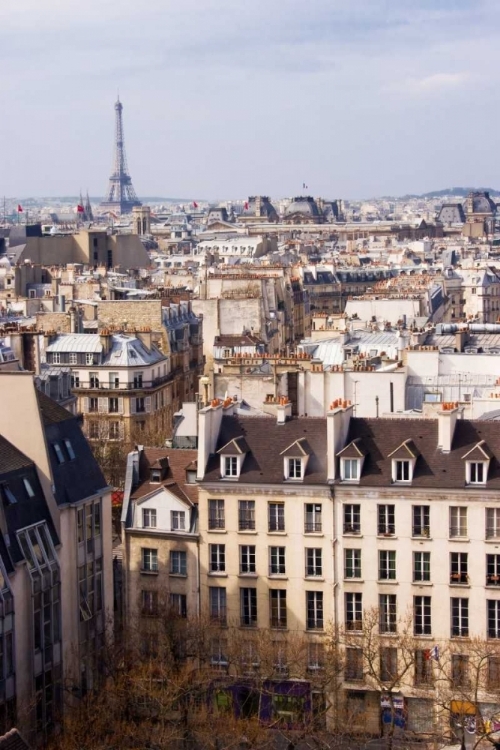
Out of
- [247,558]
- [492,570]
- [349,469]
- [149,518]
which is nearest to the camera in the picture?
[492,570]

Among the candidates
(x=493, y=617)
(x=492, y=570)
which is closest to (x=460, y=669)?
(x=493, y=617)

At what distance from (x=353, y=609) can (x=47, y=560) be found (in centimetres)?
719

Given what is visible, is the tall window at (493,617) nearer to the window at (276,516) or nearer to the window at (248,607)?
the window at (276,516)

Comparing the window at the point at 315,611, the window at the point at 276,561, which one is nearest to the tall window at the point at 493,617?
the window at the point at 315,611

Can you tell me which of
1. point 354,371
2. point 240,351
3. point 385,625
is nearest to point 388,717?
point 385,625

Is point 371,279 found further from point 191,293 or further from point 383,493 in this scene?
point 383,493

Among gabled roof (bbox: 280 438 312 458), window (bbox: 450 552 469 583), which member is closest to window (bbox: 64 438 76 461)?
gabled roof (bbox: 280 438 312 458)

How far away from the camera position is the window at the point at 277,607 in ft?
125

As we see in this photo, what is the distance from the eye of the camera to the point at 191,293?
103 metres

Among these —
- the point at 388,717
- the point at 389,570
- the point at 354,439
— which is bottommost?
the point at 388,717

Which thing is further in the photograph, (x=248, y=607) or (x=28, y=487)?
(x=248, y=607)

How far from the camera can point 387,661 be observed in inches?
1460

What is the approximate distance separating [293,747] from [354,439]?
845cm

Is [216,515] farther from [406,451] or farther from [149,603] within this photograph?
[406,451]
